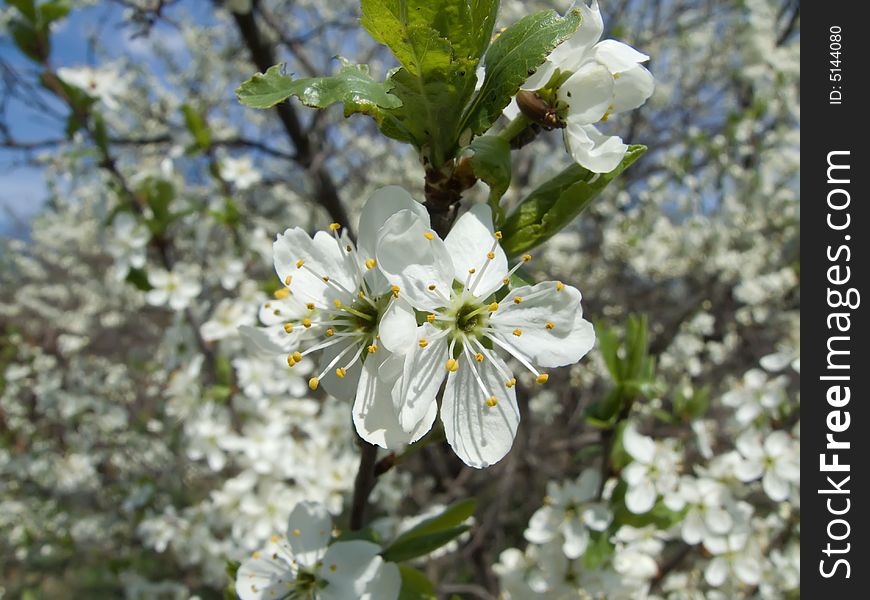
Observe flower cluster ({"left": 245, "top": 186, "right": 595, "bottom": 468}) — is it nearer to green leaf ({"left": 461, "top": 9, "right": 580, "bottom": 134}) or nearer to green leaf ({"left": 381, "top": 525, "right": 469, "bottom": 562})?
green leaf ({"left": 461, "top": 9, "right": 580, "bottom": 134})

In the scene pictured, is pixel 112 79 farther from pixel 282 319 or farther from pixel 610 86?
pixel 610 86

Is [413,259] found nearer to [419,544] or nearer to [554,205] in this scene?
[554,205]

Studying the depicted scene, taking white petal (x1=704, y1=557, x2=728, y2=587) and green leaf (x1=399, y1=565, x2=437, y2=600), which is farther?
white petal (x1=704, y1=557, x2=728, y2=587)

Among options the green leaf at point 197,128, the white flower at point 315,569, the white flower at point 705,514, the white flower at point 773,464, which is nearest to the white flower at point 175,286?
the green leaf at point 197,128

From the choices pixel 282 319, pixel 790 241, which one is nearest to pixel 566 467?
pixel 790 241

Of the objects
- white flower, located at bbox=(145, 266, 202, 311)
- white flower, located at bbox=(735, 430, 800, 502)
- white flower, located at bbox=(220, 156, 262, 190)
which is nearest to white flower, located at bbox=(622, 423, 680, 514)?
white flower, located at bbox=(735, 430, 800, 502)

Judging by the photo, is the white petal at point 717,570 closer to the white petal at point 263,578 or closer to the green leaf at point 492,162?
the white petal at point 263,578
